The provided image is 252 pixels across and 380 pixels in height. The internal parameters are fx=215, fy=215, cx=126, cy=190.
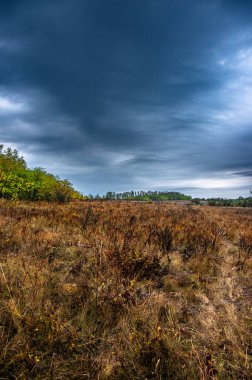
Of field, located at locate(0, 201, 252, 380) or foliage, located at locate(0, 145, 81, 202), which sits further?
foliage, located at locate(0, 145, 81, 202)

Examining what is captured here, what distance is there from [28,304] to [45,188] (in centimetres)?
1892

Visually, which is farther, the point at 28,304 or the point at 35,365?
the point at 28,304

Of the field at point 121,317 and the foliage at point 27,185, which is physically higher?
the foliage at point 27,185

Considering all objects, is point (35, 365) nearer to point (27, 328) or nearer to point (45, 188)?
point (27, 328)

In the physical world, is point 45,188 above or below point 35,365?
above

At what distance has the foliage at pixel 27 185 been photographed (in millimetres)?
16984

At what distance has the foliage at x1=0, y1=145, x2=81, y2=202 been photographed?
1698 cm

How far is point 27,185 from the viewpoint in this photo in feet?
59.8

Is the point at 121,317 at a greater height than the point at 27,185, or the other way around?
Answer: the point at 27,185

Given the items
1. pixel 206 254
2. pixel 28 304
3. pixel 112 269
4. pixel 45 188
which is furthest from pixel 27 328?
pixel 45 188

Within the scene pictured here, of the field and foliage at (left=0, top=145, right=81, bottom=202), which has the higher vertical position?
foliage at (left=0, top=145, right=81, bottom=202)

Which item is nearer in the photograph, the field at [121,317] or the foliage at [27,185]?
the field at [121,317]

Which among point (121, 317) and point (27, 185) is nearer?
point (121, 317)

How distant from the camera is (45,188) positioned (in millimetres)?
20297
